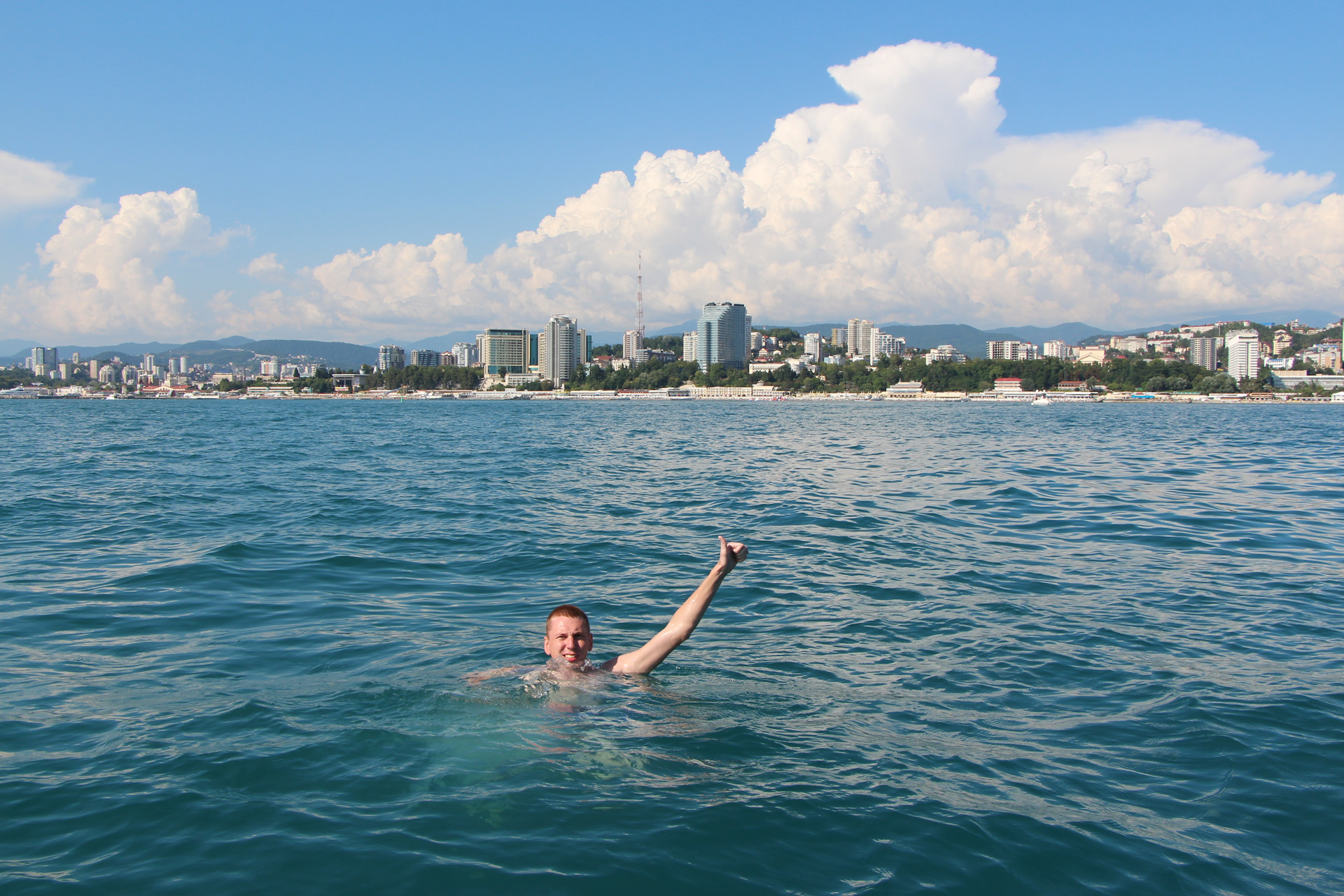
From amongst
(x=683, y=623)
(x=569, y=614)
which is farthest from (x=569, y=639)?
(x=683, y=623)

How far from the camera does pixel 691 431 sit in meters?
59.4

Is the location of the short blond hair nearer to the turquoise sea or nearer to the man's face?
the man's face

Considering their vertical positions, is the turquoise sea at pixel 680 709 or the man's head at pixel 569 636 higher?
the man's head at pixel 569 636

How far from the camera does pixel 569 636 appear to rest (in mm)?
6797

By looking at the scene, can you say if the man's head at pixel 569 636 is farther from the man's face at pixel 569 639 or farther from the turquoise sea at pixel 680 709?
the turquoise sea at pixel 680 709

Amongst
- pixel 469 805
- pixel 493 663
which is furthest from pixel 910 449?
pixel 469 805

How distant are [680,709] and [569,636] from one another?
1.09m

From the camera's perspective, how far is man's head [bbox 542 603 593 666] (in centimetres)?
680

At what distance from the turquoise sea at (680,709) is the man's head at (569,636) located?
11.4 inches

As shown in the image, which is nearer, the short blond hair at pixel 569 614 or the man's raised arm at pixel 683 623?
the man's raised arm at pixel 683 623

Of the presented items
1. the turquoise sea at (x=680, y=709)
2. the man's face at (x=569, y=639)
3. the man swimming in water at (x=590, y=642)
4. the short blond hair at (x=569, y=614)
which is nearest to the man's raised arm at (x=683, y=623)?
the man swimming in water at (x=590, y=642)

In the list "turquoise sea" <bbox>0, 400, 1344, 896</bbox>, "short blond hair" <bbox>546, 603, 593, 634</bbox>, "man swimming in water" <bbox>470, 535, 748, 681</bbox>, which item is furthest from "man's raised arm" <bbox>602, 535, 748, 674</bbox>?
"short blond hair" <bbox>546, 603, 593, 634</bbox>

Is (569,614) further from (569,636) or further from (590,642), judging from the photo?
(590,642)

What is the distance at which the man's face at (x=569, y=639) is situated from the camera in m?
6.80
